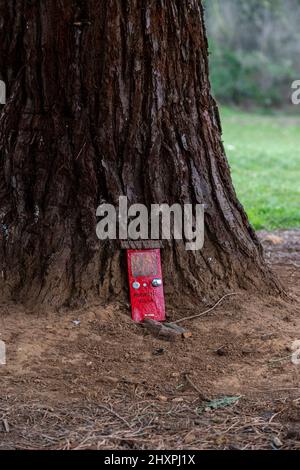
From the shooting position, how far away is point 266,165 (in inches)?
497

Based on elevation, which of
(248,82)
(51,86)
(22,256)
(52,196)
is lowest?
(22,256)

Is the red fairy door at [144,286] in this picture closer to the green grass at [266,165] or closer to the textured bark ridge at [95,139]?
the textured bark ridge at [95,139]

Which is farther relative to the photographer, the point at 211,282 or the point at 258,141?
the point at 258,141

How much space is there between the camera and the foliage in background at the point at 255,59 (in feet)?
82.2

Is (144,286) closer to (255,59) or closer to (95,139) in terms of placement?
(95,139)

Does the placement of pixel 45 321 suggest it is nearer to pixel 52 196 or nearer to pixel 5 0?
pixel 52 196

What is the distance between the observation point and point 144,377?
148 inches

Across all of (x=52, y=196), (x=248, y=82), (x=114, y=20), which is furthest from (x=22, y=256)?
(x=248, y=82)

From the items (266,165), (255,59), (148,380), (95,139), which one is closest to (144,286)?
(148,380)

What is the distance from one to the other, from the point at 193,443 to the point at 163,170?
1743 mm

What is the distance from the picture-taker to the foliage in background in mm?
25047

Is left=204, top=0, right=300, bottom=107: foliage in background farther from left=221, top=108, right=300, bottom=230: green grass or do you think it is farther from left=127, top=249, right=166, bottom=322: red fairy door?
left=127, top=249, right=166, bottom=322: red fairy door
